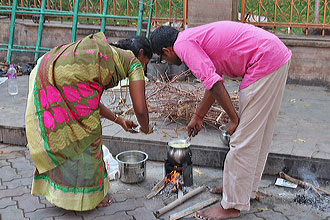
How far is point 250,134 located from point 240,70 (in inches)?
19.7

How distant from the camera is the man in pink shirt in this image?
2.86 metres

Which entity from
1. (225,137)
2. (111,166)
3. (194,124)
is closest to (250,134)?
(194,124)

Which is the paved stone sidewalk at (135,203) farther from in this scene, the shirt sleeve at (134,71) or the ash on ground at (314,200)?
the shirt sleeve at (134,71)

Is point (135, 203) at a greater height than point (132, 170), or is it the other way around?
point (132, 170)

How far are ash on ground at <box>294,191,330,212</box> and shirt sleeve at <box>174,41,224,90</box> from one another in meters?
1.50

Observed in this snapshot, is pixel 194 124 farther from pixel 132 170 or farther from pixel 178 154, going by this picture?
pixel 132 170

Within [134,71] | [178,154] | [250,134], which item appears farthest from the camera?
[178,154]

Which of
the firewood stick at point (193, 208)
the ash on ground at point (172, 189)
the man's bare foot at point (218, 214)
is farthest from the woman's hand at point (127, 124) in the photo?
the man's bare foot at point (218, 214)

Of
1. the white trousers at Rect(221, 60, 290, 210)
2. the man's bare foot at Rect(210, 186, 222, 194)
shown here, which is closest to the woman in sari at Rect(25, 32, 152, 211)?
the white trousers at Rect(221, 60, 290, 210)

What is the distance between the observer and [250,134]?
304 cm

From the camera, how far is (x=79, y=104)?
3133mm

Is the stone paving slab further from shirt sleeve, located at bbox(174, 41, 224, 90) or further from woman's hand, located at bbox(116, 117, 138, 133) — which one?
shirt sleeve, located at bbox(174, 41, 224, 90)

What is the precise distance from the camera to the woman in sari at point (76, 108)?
3.07m

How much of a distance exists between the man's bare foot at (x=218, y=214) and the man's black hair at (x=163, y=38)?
139 cm
